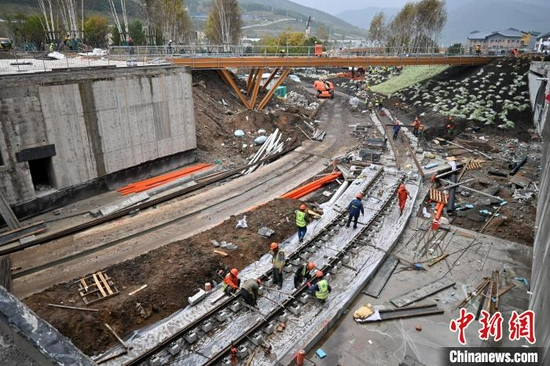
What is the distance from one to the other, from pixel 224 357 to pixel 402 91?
122 ft

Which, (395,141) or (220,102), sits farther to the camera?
(220,102)

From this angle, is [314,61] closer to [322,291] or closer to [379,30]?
[322,291]

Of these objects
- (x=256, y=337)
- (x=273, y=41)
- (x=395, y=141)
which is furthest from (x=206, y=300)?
(x=273, y=41)

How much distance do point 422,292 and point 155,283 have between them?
25.6ft

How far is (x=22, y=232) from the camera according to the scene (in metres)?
13.5

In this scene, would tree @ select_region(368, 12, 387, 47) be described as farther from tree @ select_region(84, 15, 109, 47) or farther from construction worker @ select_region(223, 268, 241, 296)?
construction worker @ select_region(223, 268, 241, 296)

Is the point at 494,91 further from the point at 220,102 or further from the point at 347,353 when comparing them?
the point at 347,353

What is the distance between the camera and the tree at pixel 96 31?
48.9 meters

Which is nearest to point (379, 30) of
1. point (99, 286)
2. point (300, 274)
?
point (300, 274)

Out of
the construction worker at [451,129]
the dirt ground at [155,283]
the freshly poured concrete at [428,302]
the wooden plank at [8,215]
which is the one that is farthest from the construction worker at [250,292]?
the construction worker at [451,129]

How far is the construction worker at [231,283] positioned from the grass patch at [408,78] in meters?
36.8

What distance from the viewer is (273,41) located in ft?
259

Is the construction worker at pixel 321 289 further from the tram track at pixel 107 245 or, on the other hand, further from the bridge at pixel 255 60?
the bridge at pixel 255 60

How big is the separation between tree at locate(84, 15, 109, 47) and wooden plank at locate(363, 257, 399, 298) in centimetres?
4862
